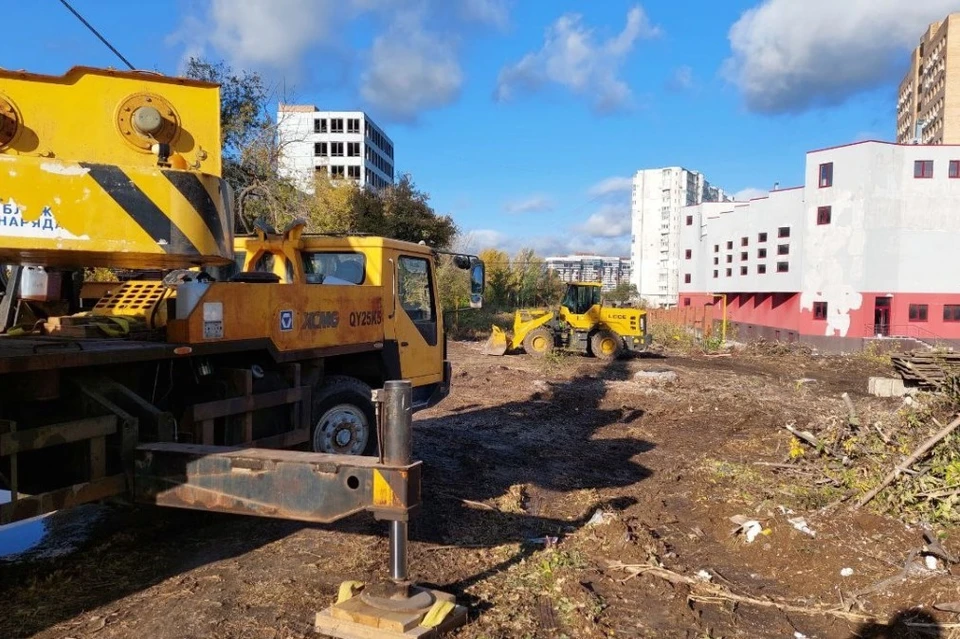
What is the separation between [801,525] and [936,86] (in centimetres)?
8673

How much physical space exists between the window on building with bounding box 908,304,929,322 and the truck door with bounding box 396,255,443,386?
35.1 metres

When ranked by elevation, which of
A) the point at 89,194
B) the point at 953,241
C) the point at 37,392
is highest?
the point at 953,241

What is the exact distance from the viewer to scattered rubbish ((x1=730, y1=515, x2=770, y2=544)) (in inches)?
228

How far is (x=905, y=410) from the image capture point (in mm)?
7801

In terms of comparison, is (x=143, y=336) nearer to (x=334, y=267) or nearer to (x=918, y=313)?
(x=334, y=267)

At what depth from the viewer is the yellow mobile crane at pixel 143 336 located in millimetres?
3684

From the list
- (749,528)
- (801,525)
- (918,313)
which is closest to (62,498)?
(749,528)

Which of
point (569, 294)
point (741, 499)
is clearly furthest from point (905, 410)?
point (569, 294)

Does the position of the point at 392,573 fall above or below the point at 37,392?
below

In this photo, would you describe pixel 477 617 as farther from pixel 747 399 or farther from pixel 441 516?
pixel 747 399

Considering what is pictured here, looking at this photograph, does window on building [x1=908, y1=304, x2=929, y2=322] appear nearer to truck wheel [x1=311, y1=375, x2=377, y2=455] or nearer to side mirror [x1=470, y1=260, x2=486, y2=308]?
side mirror [x1=470, y1=260, x2=486, y2=308]

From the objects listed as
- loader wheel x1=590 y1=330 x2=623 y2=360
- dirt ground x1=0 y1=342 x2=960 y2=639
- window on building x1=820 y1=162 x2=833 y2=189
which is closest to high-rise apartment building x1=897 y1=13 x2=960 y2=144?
window on building x1=820 y1=162 x2=833 y2=189

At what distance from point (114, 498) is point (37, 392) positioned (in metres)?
0.85

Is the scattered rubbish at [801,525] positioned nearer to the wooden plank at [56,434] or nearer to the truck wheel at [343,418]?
the truck wheel at [343,418]
